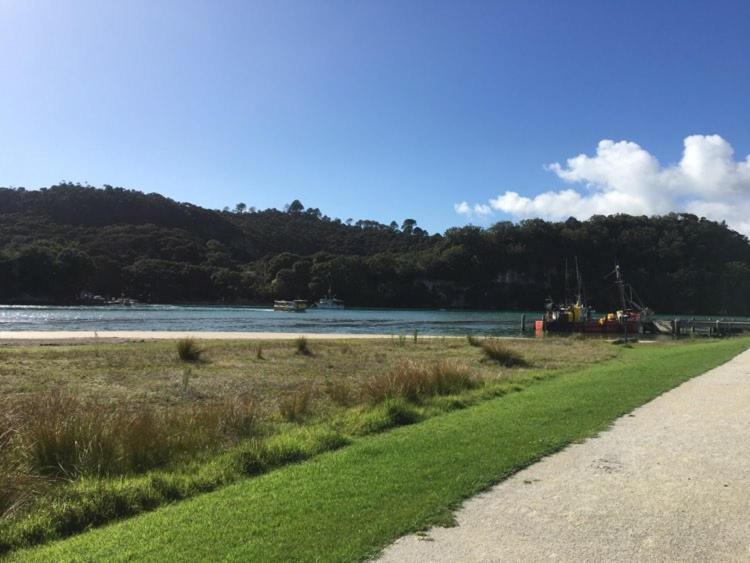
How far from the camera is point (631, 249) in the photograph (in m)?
148

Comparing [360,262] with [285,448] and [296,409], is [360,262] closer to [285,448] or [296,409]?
[296,409]

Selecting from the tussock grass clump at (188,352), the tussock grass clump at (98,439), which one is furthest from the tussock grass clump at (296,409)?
the tussock grass clump at (188,352)

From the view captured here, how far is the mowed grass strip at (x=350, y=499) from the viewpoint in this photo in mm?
4719

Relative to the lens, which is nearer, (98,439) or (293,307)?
(98,439)

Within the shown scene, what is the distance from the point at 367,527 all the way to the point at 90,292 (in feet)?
511

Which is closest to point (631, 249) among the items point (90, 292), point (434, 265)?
point (434, 265)

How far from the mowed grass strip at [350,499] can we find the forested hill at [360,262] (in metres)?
134

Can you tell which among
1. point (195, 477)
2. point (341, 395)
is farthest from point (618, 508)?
point (341, 395)

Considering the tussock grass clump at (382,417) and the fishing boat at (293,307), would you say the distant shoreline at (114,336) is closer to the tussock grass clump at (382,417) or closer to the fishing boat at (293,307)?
the tussock grass clump at (382,417)

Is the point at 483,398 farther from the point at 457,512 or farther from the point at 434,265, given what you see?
the point at 434,265

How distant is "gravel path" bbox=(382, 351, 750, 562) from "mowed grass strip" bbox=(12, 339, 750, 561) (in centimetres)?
31

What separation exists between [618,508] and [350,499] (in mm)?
2440

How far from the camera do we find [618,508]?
5520mm

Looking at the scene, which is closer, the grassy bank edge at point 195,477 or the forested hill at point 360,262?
the grassy bank edge at point 195,477
